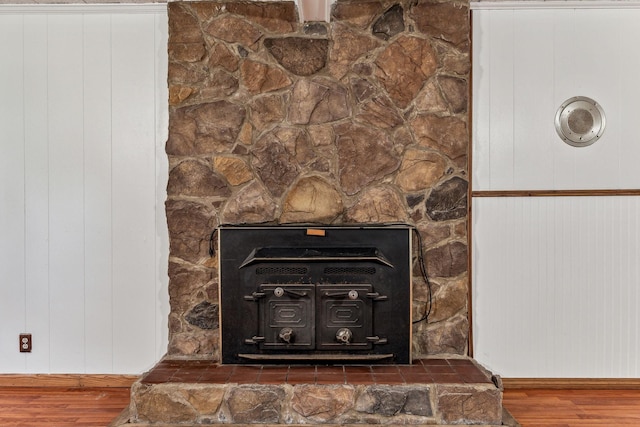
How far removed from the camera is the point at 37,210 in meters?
3.07

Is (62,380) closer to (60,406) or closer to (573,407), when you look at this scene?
(60,406)

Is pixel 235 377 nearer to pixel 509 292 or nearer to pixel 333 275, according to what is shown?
pixel 333 275

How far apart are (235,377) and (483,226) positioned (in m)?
1.80

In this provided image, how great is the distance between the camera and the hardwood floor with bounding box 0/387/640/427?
2551 millimetres

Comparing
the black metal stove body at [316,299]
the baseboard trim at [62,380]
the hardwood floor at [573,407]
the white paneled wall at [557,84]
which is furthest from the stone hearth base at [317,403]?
the white paneled wall at [557,84]

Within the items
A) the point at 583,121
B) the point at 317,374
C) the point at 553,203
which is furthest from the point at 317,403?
the point at 583,121

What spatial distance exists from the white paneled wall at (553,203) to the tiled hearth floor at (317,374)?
1.91 ft

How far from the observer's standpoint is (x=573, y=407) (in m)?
2.74

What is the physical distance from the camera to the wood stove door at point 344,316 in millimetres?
2646

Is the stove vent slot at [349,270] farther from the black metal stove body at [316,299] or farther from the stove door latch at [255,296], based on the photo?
the stove door latch at [255,296]

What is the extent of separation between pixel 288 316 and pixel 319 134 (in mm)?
1106

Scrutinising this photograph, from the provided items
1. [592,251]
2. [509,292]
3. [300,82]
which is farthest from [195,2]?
[592,251]

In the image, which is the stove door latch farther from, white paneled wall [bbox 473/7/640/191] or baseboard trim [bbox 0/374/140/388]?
white paneled wall [bbox 473/7/640/191]

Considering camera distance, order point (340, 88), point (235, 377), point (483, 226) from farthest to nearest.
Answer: point (483, 226) < point (340, 88) < point (235, 377)
